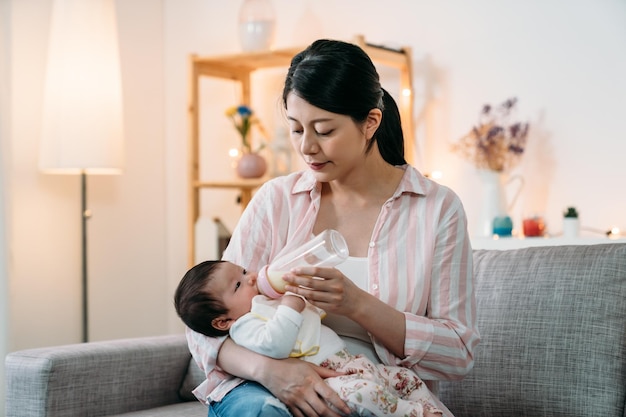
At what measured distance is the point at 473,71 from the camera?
324 centimetres

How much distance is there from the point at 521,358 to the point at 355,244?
0.45m

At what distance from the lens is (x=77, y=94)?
3.52 meters

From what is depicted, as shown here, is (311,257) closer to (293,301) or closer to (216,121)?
(293,301)

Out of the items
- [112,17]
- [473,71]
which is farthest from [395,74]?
[112,17]

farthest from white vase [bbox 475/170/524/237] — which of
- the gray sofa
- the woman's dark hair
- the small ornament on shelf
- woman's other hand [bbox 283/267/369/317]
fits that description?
woman's other hand [bbox 283/267/369/317]

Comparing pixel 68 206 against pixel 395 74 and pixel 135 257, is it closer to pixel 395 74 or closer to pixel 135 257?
pixel 135 257

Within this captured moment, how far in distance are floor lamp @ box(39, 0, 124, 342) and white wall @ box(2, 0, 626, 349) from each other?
0.22 m

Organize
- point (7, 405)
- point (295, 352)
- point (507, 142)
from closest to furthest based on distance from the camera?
point (295, 352) < point (7, 405) < point (507, 142)

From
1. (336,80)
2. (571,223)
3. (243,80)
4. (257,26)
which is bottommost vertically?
(571,223)

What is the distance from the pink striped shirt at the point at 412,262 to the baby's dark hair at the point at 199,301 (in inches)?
2.9

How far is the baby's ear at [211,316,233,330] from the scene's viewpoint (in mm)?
1722

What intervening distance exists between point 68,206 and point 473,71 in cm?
180

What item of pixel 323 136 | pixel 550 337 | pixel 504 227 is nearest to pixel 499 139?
pixel 504 227

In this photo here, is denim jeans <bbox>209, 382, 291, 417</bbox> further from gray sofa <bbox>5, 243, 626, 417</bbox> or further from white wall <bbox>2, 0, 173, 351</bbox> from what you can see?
white wall <bbox>2, 0, 173, 351</bbox>
